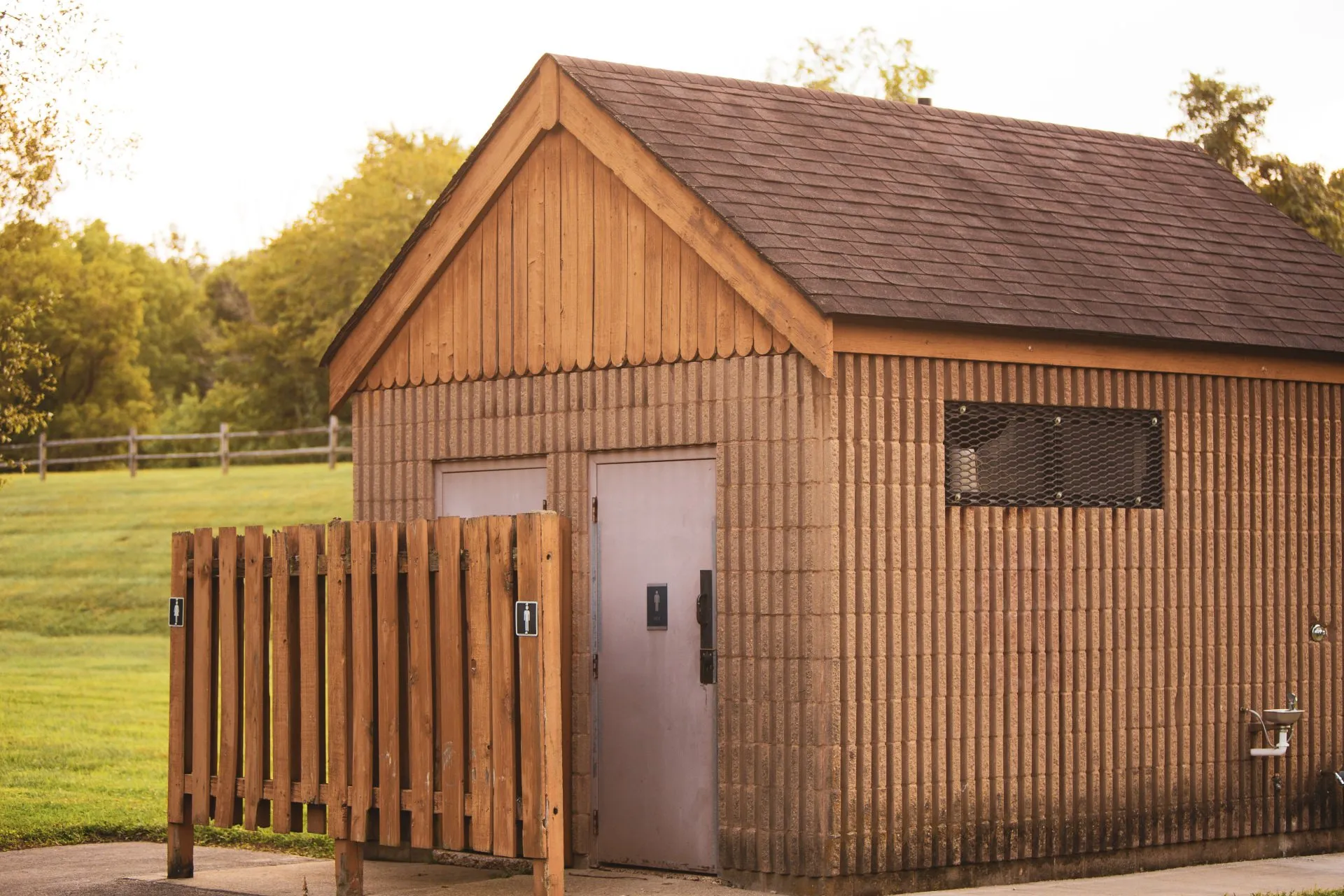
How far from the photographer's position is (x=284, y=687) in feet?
34.0

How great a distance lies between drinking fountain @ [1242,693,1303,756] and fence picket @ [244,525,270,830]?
237 inches

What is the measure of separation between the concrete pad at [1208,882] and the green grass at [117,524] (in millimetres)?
24869

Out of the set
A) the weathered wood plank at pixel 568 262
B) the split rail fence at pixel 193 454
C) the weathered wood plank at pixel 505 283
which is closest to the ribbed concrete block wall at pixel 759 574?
the weathered wood plank at pixel 568 262

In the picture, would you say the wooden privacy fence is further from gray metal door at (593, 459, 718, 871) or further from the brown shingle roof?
the brown shingle roof

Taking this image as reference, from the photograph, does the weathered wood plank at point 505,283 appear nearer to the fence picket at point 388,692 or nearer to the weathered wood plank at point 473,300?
the weathered wood plank at point 473,300

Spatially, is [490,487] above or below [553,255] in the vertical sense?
A: below

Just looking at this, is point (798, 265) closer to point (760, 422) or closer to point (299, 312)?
point (760, 422)

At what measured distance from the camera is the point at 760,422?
33.0ft

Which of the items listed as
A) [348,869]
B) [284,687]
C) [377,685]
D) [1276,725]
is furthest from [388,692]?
[1276,725]

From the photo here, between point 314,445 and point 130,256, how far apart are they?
24548 mm

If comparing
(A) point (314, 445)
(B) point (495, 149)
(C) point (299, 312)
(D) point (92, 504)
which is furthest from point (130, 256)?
(B) point (495, 149)

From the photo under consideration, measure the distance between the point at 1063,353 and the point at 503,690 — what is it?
3884 mm

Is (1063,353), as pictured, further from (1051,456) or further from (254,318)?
Answer: (254,318)

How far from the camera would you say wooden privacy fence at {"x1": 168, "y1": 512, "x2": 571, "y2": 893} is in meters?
9.00
